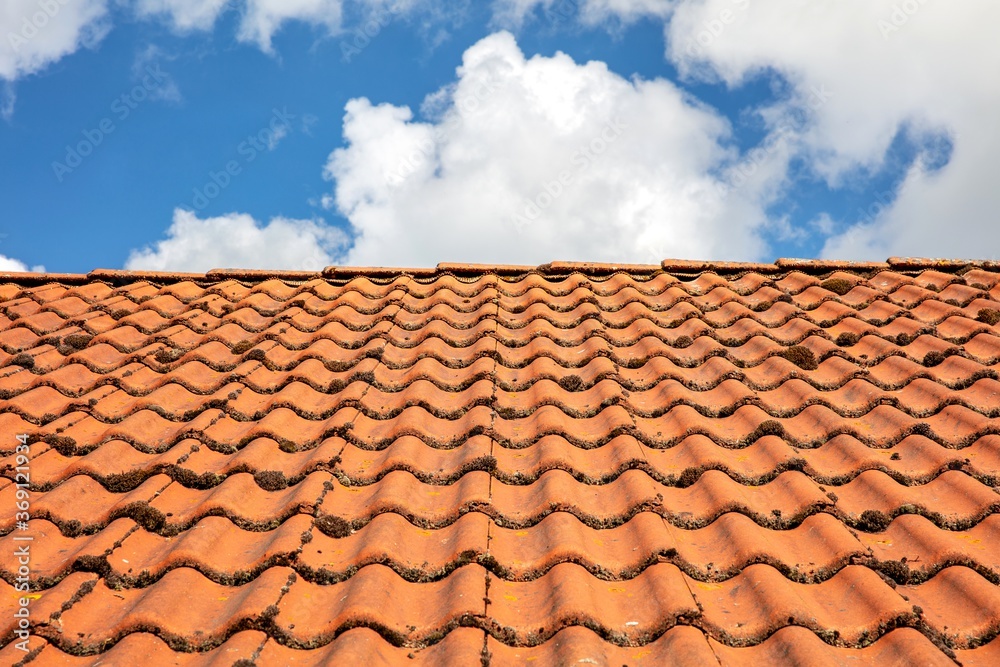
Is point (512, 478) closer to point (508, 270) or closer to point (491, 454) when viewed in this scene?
point (491, 454)

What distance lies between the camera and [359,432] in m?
3.50

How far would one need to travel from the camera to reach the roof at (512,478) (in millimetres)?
2359

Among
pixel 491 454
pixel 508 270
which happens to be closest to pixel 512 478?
pixel 491 454

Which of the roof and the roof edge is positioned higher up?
the roof edge

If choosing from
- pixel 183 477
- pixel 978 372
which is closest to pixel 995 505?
pixel 978 372

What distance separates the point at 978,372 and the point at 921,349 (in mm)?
423

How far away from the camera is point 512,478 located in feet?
10.3

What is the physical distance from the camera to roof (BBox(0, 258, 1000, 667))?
2359 millimetres

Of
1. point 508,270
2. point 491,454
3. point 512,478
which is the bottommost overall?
point 512,478

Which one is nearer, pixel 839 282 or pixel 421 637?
pixel 421 637

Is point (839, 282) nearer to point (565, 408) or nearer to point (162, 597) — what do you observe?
point (565, 408)

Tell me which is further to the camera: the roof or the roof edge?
the roof edge

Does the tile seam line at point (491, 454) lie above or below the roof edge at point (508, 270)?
below

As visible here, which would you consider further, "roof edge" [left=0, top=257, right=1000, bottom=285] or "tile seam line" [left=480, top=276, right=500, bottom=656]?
"roof edge" [left=0, top=257, right=1000, bottom=285]
